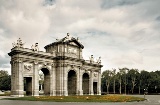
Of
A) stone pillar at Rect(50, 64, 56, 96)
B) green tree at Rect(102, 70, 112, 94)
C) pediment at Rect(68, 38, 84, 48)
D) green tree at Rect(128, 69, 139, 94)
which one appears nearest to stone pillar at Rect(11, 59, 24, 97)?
stone pillar at Rect(50, 64, 56, 96)

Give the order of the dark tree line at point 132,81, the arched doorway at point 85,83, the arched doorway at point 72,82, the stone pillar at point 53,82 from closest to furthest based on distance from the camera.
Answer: the stone pillar at point 53,82 < the arched doorway at point 72,82 < the arched doorway at point 85,83 < the dark tree line at point 132,81

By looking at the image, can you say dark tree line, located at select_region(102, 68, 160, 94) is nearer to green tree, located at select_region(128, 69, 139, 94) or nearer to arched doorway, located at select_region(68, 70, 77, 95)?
green tree, located at select_region(128, 69, 139, 94)

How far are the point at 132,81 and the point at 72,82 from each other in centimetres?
5902

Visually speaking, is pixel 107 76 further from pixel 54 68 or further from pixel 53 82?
pixel 53 82

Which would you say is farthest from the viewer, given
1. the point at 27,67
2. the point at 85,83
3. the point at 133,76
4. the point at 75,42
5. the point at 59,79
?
the point at 133,76

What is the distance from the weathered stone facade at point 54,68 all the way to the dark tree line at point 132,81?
48415mm

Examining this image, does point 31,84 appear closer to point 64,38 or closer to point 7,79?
point 64,38

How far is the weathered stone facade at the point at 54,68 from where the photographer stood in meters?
55.7

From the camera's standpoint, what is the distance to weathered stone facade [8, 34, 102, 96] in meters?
55.7

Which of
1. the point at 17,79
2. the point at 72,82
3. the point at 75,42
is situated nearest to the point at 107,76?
the point at 72,82

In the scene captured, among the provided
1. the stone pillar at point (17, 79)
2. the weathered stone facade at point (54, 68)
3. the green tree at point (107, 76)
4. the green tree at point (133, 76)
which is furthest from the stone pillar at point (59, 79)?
the green tree at point (107, 76)

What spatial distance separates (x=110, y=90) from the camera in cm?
13712

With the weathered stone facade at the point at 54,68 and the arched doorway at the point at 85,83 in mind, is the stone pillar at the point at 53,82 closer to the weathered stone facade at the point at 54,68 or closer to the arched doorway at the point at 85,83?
the weathered stone facade at the point at 54,68

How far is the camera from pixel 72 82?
6950 centimetres
